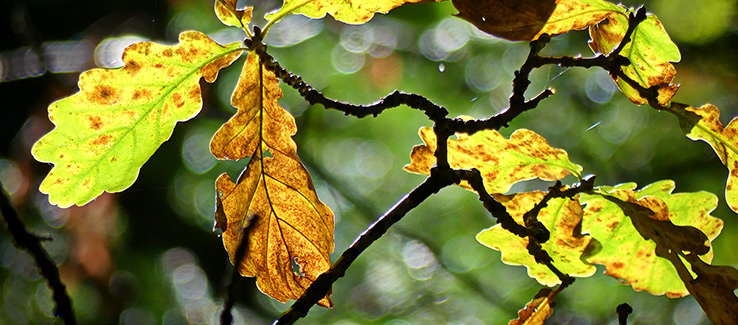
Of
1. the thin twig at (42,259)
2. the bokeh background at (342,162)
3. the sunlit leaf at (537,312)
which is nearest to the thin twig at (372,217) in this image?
the bokeh background at (342,162)

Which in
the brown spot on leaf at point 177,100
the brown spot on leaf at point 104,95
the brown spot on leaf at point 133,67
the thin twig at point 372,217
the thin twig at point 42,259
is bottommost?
the thin twig at point 372,217

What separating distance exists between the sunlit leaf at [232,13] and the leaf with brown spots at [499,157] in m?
0.33

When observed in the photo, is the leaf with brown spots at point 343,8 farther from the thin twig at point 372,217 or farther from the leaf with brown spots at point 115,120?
the thin twig at point 372,217

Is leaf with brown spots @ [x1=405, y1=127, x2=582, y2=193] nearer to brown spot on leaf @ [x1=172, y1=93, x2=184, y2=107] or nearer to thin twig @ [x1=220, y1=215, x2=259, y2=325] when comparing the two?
brown spot on leaf @ [x1=172, y1=93, x2=184, y2=107]

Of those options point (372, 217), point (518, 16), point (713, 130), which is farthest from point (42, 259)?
point (372, 217)

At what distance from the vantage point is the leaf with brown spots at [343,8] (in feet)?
2.59

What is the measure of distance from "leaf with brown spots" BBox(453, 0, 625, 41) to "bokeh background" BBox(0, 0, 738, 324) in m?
1.64

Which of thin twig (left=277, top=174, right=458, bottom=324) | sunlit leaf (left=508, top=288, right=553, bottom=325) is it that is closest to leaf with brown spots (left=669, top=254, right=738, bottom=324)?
sunlit leaf (left=508, top=288, right=553, bottom=325)

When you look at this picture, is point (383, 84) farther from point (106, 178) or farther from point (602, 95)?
point (106, 178)

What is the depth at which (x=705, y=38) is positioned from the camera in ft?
7.41

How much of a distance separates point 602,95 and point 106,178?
2.08m

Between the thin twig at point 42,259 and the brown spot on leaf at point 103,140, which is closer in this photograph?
the thin twig at point 42,259

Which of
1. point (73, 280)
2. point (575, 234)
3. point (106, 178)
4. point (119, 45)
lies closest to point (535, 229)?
point (575, 234)

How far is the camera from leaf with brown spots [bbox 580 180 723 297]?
3.07 ft
